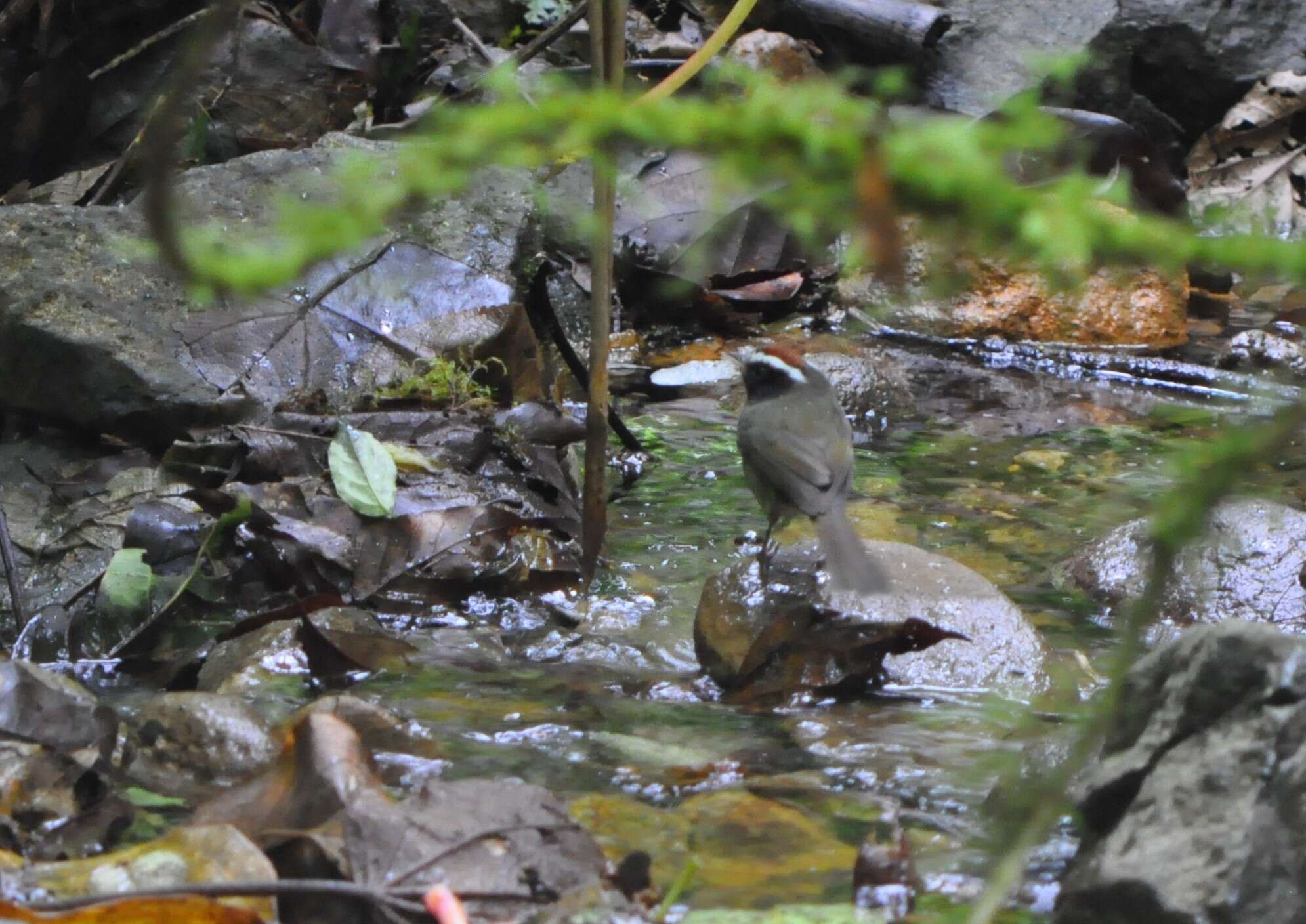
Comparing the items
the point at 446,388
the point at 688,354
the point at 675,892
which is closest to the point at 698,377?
the point at 688,354

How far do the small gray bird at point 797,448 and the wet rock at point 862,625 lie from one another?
177mm

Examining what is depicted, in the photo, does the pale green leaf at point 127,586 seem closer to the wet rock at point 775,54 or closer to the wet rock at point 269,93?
the wet rock at point 269,93

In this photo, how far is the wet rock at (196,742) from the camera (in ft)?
9.50

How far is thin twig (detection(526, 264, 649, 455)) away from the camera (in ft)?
16.7

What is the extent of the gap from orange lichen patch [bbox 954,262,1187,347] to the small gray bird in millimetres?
2256

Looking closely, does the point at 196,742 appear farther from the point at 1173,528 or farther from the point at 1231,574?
the point at 1231,574

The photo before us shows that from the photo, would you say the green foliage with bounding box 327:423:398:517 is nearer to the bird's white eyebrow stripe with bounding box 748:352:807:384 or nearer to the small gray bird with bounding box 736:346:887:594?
the small gray bird with bounding box 736:346:887:594

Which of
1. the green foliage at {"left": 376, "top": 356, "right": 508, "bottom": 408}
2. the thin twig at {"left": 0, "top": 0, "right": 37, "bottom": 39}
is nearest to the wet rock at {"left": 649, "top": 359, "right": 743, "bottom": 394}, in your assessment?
the green foliage at {"left": 376, "top": 356, "right": 508, "bottom": 408}

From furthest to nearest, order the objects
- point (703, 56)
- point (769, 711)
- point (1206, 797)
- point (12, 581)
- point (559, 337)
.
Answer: point (559, 337)
point (12, 581)
point (703, 56)
point (769, 711)
point (1206, 797)

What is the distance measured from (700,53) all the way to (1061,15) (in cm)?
768

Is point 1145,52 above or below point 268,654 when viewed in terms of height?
above

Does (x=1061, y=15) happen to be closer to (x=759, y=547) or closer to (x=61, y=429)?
(x=759, y=547)

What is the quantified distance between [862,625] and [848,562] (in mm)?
345

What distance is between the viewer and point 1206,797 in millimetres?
2148
